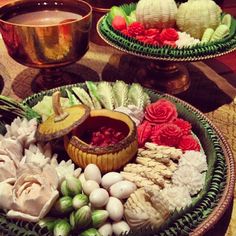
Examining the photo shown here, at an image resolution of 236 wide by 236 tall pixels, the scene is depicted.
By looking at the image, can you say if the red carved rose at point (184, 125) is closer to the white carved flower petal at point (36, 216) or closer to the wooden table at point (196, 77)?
the wooden table at point (196, 77)

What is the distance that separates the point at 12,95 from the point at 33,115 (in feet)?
1.03

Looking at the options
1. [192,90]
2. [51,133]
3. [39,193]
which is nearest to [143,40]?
[192,90]

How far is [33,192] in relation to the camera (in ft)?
1.91

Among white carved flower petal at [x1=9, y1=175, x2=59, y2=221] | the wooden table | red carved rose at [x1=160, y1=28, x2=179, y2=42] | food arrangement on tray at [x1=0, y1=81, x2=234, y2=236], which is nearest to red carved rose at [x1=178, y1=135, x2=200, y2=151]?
food arrangement on tray at [x1=0, y1=81, x2=234, y2=236]

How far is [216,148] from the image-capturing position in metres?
0.70

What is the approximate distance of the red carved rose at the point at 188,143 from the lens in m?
0.72

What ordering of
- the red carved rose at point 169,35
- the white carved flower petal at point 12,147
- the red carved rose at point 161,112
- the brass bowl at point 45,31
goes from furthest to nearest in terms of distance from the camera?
the red carved rose at point 169,35
the brass bowl at point 45,31
the red carved rose at point 161,112
the white carved flower petal at point 12,147

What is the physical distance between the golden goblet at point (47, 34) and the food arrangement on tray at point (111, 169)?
0.15 metres

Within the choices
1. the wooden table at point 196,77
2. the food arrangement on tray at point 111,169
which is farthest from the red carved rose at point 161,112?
the wooden table at point 196,77

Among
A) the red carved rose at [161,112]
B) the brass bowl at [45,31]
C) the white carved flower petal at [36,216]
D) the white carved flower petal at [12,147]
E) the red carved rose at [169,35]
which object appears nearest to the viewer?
the white carved flower petal at [36,216]

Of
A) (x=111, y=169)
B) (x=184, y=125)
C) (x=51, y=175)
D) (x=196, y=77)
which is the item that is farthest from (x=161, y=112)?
(x=196, y=77)

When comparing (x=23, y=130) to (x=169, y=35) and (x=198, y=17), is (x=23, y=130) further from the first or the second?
(x=198, y=17)

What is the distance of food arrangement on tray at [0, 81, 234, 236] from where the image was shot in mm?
573

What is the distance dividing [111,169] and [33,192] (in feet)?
0.49
